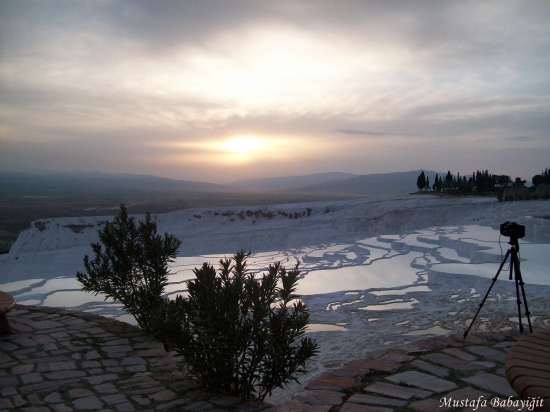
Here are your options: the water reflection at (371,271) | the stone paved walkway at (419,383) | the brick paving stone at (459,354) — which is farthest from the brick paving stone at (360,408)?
the water reflection at (371,271)

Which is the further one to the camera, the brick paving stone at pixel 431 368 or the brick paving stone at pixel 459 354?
the brick paving stone at pixel 459 354

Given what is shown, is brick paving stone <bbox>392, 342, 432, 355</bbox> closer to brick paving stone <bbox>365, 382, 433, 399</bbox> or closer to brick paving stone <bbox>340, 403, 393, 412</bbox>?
A: brick paving stone <bbox>365, 382, 433, 399</bbox>

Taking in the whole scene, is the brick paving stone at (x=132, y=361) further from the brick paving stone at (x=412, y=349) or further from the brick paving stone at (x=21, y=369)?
the brick paving stone at (x=412, y=349)

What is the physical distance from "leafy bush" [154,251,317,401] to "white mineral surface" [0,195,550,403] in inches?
44.0

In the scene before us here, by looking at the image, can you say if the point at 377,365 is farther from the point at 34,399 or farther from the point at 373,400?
the point at 34,399

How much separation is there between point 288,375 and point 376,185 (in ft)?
→ 458

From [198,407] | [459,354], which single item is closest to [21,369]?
[198,407]

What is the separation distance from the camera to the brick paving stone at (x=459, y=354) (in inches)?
130

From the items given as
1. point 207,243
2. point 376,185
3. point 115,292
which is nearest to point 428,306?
point 115,292

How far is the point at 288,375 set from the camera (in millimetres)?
2934

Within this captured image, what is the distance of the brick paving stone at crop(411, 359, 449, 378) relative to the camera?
117 inches

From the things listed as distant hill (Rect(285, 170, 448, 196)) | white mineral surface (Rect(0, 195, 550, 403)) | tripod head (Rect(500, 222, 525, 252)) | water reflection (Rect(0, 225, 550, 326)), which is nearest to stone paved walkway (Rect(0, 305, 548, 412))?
tripod head (Rect(500, 222, 525, 252))

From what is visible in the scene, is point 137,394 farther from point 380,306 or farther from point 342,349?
point 380,306

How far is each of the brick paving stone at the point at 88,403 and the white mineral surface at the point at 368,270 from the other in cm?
162
